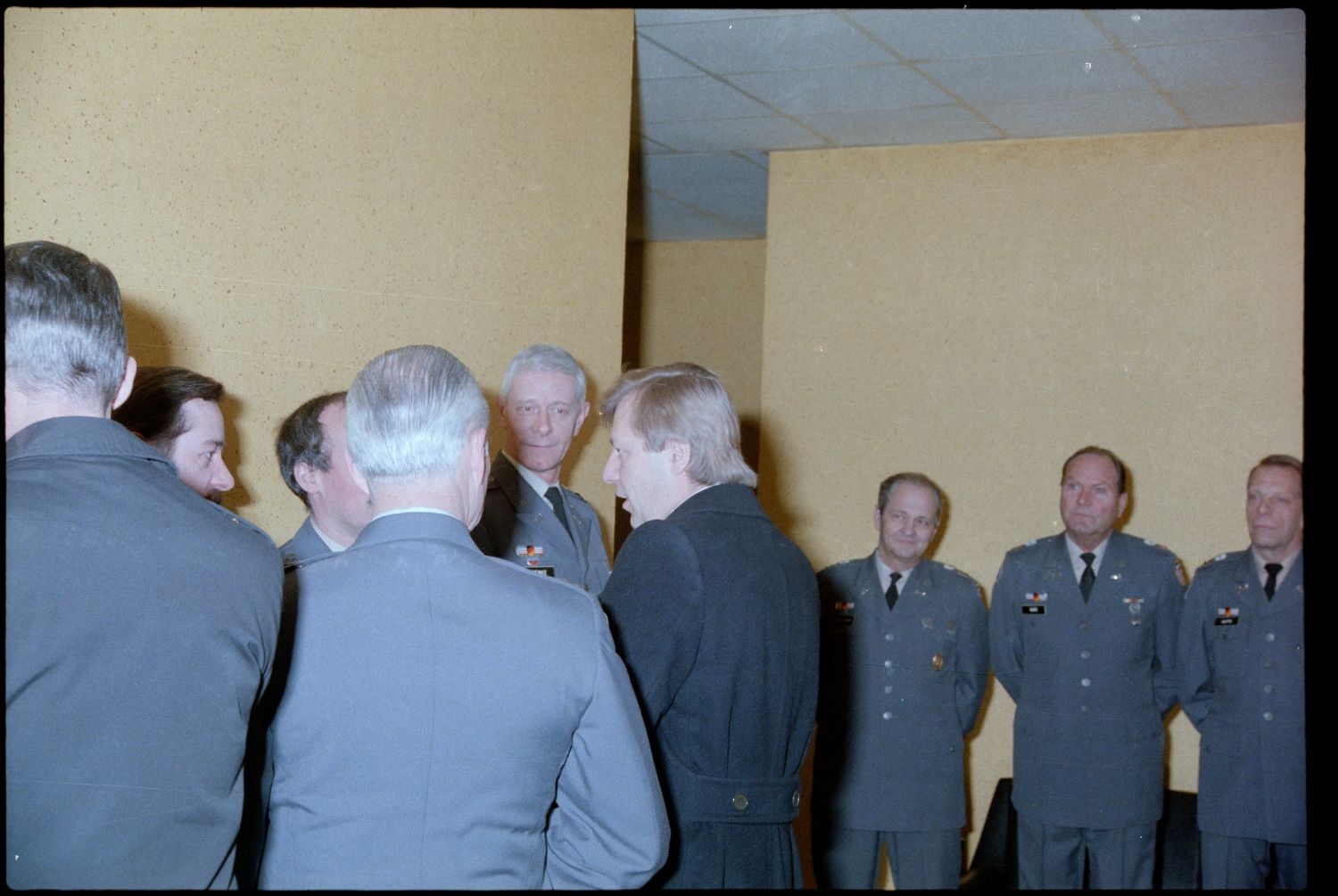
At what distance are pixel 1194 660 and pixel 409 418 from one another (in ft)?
11.7

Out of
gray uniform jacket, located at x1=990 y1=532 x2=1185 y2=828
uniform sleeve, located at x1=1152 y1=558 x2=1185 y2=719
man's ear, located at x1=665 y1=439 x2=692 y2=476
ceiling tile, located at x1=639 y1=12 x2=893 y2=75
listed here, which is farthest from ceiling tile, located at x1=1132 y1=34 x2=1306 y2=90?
man's ear, located at x1=665 y1=439 x2=692 y2=476

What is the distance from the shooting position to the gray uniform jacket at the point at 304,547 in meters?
2.34

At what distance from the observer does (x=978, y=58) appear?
4418mm

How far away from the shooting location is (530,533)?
329 cm

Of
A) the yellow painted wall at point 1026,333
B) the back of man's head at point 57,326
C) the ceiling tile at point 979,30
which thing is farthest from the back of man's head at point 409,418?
the yellow painted wall at point 1026,333

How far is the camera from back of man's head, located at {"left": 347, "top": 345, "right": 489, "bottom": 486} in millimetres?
1521

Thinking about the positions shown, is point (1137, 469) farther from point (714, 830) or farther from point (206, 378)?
point (206, 378)

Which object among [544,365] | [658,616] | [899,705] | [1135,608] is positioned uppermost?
[544,365]

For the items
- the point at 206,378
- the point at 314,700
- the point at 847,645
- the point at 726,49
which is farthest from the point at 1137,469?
the point at 314,700

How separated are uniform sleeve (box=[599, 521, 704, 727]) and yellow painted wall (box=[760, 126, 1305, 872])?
3611 millimetres

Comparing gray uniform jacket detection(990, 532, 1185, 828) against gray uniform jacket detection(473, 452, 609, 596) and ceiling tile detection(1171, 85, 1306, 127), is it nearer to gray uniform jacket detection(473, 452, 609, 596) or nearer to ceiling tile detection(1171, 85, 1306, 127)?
ceiling tile detection(1171, 85, 1306, 127)

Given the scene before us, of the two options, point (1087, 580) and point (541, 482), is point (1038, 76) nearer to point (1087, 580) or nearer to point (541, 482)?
point (1087, 580)

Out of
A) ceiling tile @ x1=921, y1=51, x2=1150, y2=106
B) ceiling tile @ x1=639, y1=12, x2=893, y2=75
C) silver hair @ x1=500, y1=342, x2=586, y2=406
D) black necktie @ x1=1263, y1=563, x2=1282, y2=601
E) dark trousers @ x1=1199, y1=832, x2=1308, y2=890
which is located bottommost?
dark trousers @ x1=1199, y1=832, x2=1308, y2=890

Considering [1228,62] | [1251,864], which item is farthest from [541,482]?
[1228,62]
